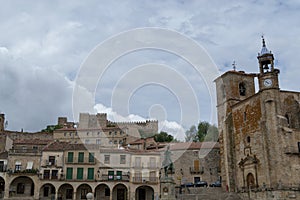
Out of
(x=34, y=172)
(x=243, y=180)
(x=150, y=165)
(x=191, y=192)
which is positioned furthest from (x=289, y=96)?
(x=34, y=172)

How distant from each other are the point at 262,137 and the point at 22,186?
28.3m

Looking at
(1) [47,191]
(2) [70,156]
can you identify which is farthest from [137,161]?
(1) [47,191]

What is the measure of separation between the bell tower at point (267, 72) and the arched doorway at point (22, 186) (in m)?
29.0

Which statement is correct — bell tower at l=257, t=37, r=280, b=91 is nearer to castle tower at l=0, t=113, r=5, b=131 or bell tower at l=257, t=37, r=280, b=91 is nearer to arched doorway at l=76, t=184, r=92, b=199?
arched doorway at l=76, t=184, r=92, b=199

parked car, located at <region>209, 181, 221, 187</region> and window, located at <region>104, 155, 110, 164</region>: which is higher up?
window, located at <region>104, 155, 110, 164</region>

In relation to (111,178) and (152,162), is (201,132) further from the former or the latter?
(111,178)

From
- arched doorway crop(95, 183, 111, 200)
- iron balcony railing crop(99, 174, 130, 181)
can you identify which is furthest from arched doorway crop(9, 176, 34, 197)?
iron balcony railing crop(99, 174, 130, 181)

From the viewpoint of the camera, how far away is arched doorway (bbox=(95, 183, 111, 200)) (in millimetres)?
40906

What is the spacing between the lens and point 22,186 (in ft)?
133

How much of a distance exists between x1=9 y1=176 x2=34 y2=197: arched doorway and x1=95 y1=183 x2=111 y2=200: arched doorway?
7.75m

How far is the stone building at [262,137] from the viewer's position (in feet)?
109

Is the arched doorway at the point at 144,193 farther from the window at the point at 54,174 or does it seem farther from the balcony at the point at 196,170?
the window at the point at 54,174

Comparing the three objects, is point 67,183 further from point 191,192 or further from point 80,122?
point 80,122

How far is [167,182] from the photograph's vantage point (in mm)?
25969
